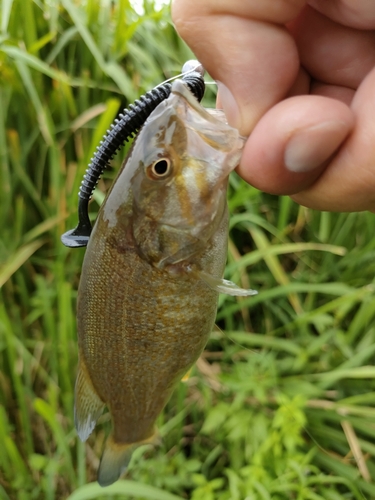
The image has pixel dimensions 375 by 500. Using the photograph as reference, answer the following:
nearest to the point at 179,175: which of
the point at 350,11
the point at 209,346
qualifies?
the point at 350,11

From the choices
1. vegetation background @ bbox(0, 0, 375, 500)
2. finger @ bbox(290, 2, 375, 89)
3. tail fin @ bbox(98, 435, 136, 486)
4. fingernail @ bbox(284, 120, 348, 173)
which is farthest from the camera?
vegetation background @ bbox(0, 0, 375, 500)

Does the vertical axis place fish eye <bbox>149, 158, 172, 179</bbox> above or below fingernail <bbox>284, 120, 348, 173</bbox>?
below

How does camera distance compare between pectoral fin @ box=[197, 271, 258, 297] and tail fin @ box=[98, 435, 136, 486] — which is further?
tail fin @ box=[98, 435, 136, 486]

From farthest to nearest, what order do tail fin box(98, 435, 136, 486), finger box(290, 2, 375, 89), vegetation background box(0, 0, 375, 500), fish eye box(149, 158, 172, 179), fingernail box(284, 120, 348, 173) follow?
1. vegetation background box(0, 0, 375, 500)
2. tail fin box(98, 435, 136, 486)
3. finger box(290, 2, 375, 89)
4. fish eye box(149, 158, 172, 179)
5. fingernail box(284, 120, 348, 173)

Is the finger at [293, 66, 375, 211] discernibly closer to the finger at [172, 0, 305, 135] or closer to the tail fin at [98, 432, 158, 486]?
the finger at [172, 0, 305, 135]

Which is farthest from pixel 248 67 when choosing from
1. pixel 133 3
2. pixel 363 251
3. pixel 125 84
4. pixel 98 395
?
pixel 133 3

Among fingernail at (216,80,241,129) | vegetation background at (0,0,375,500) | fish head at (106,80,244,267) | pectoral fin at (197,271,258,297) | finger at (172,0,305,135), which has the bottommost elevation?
vegetation background at (0,0,375,500)

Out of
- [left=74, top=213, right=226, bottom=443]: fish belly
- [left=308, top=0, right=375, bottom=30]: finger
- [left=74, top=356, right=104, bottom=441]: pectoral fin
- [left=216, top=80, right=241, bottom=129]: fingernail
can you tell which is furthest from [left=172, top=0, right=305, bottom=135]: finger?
[left=74, top=356, right=104, bottom=441]: pectoral fin
